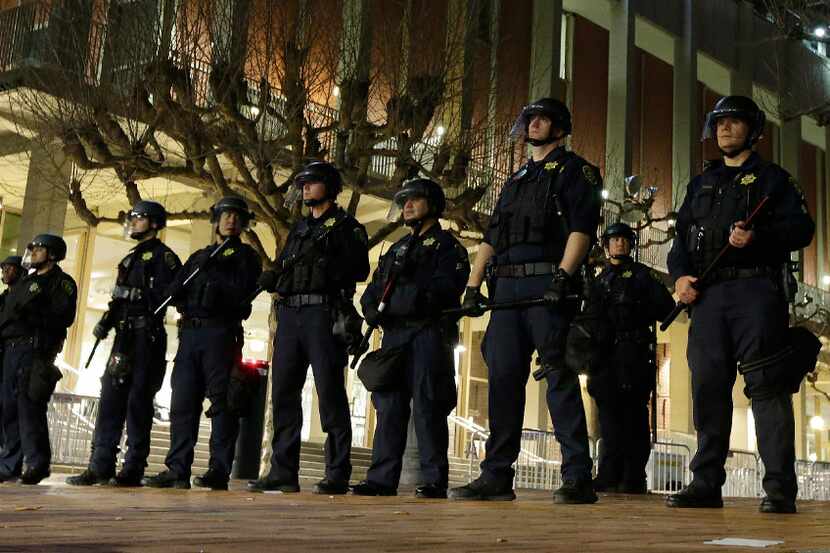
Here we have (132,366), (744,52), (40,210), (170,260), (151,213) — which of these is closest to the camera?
(132,366)

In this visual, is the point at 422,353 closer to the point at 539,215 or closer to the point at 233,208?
the point at 539,215

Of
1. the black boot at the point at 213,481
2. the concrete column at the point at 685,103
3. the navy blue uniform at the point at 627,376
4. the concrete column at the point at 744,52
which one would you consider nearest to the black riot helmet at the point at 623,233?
the navy blue uniform at the point at 627,376

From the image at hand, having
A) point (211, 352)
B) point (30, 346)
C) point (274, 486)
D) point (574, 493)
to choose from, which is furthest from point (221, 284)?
point (574, 493)

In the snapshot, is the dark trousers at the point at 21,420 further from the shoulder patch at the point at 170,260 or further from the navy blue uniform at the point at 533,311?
the navy blue uniform at the point at 533,311

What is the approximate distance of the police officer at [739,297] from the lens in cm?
549

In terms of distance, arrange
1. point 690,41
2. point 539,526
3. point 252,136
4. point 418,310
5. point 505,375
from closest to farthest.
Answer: point 539,526 < point 505,375 < point 418,310 < point 252,136 < point 690,41

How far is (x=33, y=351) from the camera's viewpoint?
8266 millimetres

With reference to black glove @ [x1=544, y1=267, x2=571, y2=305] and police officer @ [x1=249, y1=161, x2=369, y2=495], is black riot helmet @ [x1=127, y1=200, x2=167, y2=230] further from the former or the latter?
black glove @ [x1=544, y1=267, x2=571, y2=305]

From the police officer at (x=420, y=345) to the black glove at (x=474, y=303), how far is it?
0.33 m

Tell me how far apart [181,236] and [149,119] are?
9.18m

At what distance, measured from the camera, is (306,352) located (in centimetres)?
686

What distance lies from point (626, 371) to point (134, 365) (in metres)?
4.17

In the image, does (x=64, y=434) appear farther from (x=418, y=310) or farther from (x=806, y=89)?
(x=806, y=89)

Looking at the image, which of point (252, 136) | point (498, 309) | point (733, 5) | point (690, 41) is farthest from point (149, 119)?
point (733, 5)
